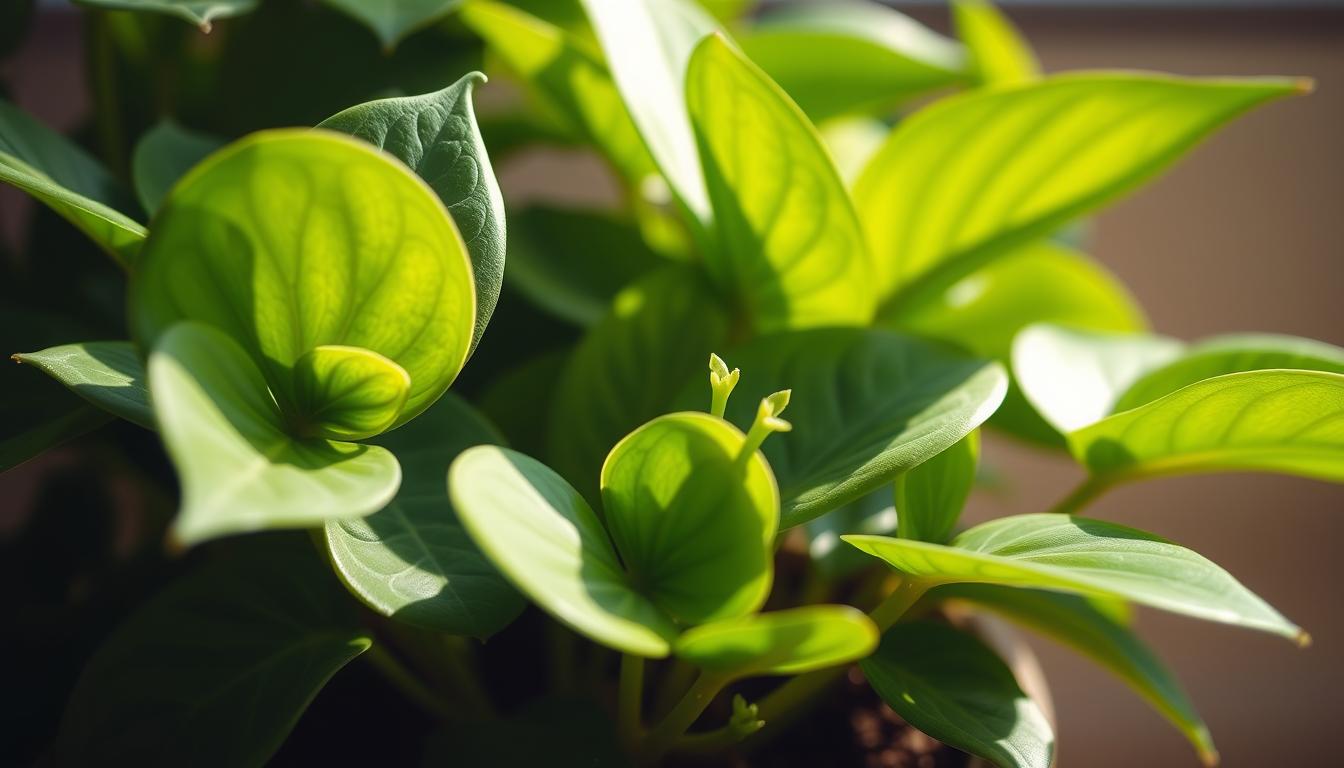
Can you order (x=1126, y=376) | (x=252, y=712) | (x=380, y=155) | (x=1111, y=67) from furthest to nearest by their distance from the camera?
(x=1111, y=67), (x=1126, y=376), (x=252, y=712), (x=380, y=155)

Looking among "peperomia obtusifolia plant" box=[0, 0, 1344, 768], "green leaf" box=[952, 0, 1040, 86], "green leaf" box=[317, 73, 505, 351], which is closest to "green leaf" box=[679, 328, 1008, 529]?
"peperomia obtusifolia plant" box=[0, 0, 1344, 768]

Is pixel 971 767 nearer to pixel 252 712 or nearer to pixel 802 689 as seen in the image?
pixel 802 689

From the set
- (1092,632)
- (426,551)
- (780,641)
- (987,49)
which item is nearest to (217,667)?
(426,551)

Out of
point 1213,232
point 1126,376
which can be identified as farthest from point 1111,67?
point 1126,376

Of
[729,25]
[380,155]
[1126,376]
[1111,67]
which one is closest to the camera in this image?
[380,155]

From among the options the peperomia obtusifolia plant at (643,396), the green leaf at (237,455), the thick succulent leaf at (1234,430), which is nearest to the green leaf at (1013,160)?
the peperomia obtusifolia plant at (643,396)
